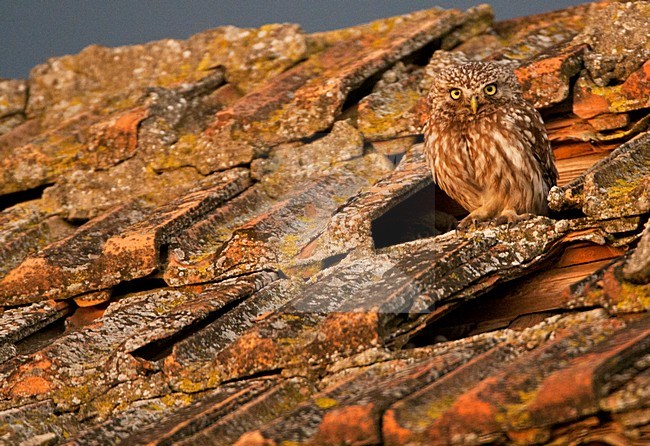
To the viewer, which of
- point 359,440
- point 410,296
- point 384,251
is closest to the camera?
point 359,440

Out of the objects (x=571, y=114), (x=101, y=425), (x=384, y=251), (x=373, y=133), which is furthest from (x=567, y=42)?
(x=101, y=425)

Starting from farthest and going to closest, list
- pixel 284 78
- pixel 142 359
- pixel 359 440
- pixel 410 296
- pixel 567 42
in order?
pixel 284 78 → pixel 567 42 → pixel 142 359 → pixel 410 296 → pixel 359 440

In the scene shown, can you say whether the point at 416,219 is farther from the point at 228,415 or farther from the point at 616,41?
the point at 228,415

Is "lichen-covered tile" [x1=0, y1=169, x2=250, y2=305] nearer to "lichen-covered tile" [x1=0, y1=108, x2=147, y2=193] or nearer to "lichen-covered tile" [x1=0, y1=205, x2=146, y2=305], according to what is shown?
"lichen-covered tile" [x1=0, y1=205, x2=146, y2=305]

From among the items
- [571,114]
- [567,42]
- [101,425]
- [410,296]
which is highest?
[567,42]

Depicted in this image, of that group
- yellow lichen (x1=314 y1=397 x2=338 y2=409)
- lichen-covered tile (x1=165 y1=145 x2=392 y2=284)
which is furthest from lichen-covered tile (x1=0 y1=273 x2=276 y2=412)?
yellow lichen (x1=314 y1=397 x2=338 y2=409)

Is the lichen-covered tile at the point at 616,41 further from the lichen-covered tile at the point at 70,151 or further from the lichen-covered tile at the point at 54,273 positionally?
the lichen-covered tile at the point at 70,151

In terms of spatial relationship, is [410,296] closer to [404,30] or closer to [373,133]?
[373,133]

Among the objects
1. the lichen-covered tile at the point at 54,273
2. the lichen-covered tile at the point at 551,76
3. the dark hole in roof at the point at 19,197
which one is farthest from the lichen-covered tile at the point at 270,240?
the dark hole in roof at the point at 19,197
